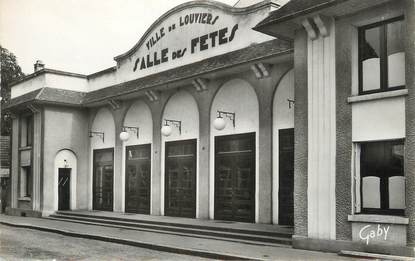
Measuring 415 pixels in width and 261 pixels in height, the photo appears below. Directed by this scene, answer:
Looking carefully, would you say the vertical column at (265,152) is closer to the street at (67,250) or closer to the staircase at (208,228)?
the staircase at (208,228)

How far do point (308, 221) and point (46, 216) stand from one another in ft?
49.6

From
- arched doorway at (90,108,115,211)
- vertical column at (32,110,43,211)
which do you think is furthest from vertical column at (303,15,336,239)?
vertical column at (32,110,43,211)

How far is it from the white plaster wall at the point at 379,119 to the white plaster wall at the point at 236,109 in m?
5.62

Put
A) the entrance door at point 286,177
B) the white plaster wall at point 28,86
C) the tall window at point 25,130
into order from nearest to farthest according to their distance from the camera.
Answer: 1. the entrance door at point 286,177
2. the white plaster wall at point 28,86
3. the tall window at point 25,130

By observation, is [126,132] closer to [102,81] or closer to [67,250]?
[102,81]

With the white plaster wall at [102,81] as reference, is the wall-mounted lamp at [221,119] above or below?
below

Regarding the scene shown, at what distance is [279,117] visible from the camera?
1548cm

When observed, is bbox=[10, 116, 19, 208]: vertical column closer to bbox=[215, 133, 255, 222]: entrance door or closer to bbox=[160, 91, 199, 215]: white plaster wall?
bbox=[160, 91, 199, 215]: white plaster wall

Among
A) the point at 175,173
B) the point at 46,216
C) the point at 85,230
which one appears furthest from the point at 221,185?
the point at 46,216

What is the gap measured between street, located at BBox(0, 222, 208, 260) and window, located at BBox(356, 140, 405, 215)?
13.0 feet

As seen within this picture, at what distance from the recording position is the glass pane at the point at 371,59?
10727 mm

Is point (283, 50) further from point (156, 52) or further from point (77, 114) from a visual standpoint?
Result: point (77, 114)

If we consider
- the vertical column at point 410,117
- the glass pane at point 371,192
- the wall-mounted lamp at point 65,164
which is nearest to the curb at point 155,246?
the glass pane at point 371,192

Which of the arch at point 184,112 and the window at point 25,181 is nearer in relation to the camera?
the arch at point 184,112
